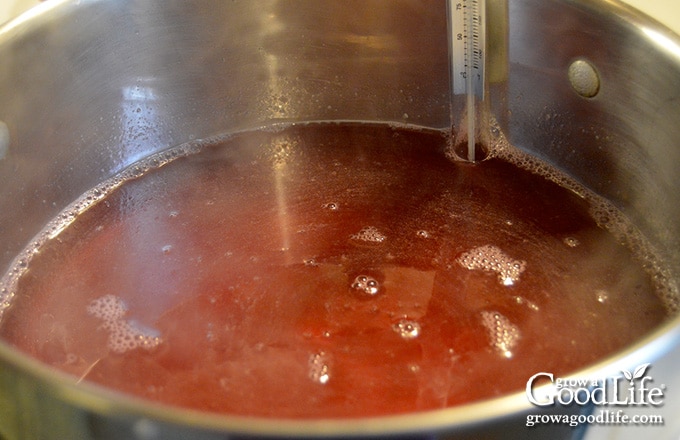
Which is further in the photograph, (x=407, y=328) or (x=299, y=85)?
(x=299, y=85)

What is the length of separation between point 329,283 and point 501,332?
262mm

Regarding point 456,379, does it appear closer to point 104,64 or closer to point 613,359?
point 613,359

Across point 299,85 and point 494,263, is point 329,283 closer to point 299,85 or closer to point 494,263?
point 494,263

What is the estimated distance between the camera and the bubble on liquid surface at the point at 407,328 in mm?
1079

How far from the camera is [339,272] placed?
1193 mm

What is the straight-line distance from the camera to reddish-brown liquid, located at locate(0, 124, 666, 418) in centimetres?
103

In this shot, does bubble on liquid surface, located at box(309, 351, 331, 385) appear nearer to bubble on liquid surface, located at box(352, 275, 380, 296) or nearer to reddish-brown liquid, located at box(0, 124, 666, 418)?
reddish-brown liquid, located at box(0, 124, 666, 418)

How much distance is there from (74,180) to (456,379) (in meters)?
0.74

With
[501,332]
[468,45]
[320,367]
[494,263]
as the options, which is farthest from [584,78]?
[320,367]

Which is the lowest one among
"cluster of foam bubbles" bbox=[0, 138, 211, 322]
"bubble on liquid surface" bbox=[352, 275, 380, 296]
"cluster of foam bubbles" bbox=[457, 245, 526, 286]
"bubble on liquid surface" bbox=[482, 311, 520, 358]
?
"bubble on liquid surface" bbox=[482, 311, 520, 358]

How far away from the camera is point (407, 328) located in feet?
3.58

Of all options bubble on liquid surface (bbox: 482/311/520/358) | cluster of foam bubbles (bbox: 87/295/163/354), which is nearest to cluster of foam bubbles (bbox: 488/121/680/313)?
bubble on liquid surface (bbox: 482/311/520/358)

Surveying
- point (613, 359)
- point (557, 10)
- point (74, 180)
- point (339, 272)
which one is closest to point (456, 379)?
point (339, 272)

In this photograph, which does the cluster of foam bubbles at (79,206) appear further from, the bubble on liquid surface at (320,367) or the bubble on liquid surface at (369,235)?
the bubble on liquid surface at (320,367)
